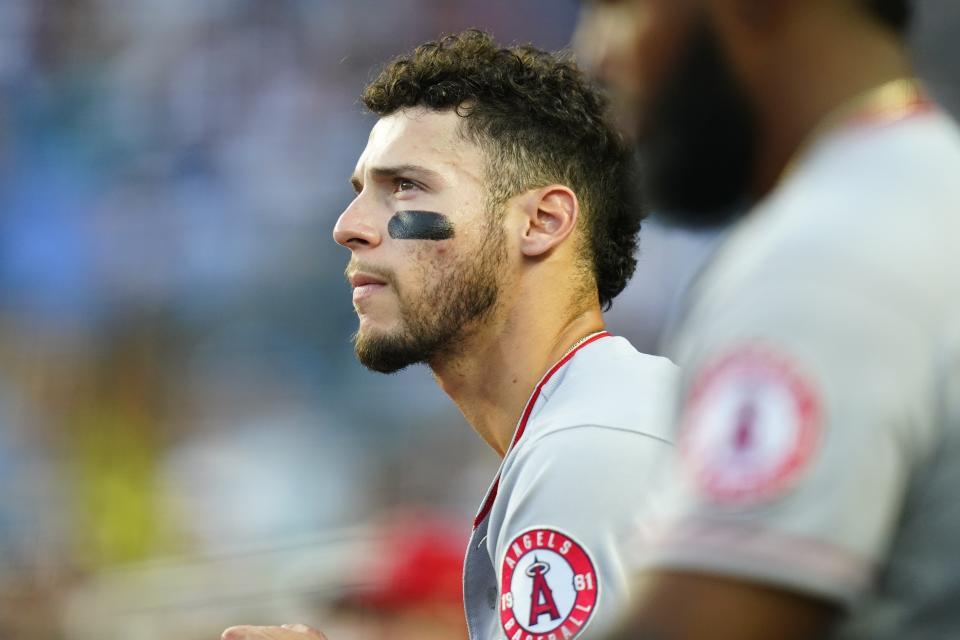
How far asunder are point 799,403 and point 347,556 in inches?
192

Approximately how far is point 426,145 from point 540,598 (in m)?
1.30

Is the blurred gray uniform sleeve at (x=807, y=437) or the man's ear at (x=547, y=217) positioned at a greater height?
the man's ear at (x=547, y=217)

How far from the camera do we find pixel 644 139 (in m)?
1.35

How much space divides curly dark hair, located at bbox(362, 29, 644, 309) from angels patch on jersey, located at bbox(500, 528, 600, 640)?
3.49ft

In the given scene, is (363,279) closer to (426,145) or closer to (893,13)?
(426,145)

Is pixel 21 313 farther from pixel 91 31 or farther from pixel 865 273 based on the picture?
pixel 865 273

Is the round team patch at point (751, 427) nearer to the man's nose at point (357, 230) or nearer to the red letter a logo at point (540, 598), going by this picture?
the red letter a logo at point (540, 598)

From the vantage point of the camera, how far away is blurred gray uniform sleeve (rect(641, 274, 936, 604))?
1.01m

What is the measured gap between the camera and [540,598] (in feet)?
7.20

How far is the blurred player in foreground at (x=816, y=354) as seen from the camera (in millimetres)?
1019

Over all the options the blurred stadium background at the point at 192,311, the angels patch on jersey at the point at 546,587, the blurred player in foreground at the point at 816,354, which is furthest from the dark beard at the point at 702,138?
the blurred stadium background at the point at 192,311

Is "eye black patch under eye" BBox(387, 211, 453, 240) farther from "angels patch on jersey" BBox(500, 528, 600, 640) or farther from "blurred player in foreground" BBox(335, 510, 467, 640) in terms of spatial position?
"angels patch on jersey" BBox(500, 528, 600, 640)

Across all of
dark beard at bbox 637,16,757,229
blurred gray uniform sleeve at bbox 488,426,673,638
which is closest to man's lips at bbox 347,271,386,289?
blurred gray uniform sleeve at bbox 488,426,673,638

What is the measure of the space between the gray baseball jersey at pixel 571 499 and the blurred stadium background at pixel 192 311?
3473mm
